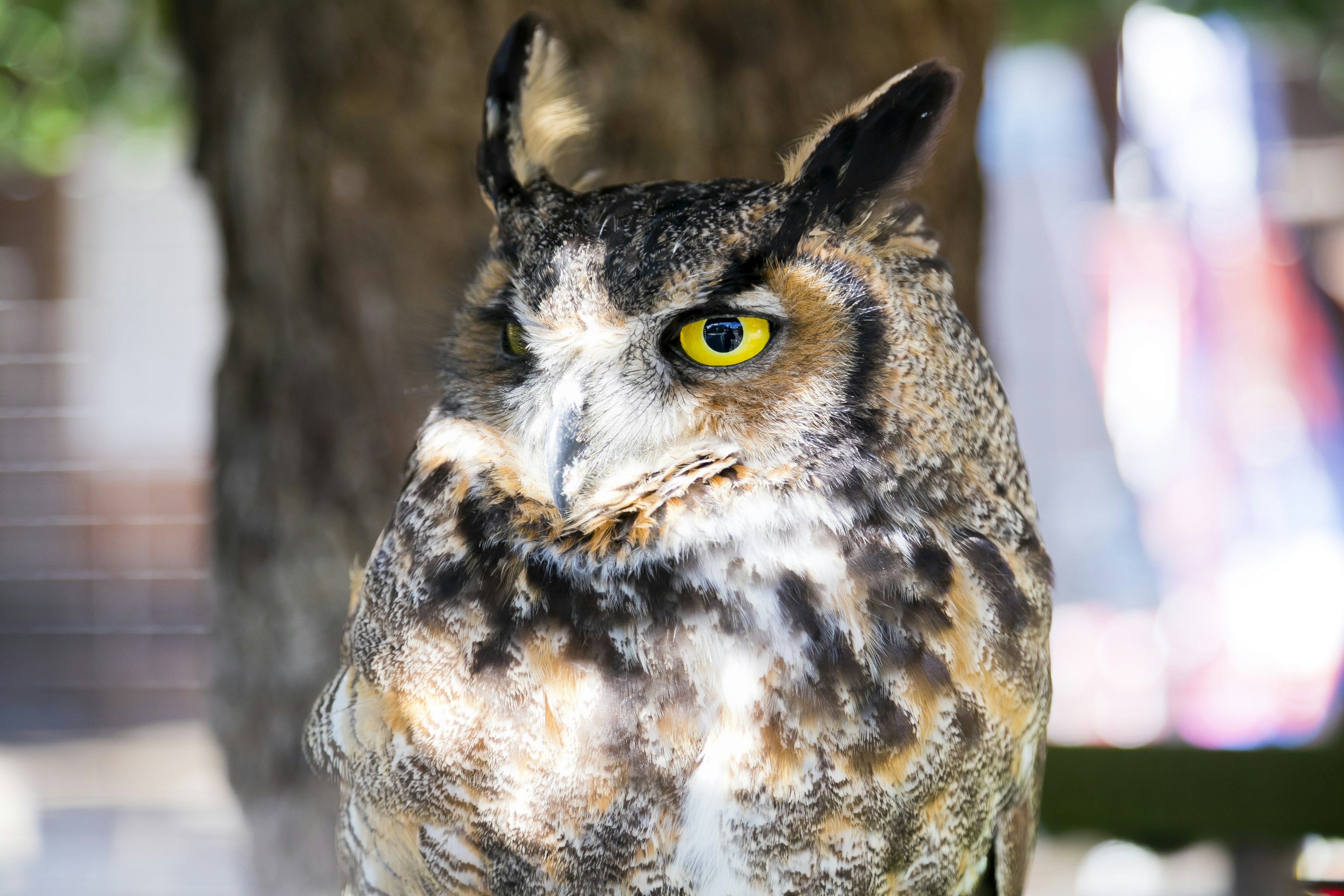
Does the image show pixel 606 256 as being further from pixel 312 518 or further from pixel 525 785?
pixel 312 518

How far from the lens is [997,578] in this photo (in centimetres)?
75

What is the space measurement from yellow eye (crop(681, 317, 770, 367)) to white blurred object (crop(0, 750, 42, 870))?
82 centimetres

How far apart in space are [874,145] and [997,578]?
0.30 m

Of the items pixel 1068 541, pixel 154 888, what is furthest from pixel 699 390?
pixel 1068 541

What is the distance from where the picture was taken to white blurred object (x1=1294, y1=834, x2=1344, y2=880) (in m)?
1.33

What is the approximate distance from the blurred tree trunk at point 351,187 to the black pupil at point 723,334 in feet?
2.74

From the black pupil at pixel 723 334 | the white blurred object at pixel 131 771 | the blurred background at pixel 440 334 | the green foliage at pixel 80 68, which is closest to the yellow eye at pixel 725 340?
the black pupil at pixel 723 334

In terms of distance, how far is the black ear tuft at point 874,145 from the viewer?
684mm

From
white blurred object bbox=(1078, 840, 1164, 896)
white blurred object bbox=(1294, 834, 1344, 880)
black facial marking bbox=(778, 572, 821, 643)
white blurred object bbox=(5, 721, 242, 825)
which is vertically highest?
black facial marking bbox=(778, 572, 821, 643)

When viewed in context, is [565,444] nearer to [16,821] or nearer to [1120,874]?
[1120,874]

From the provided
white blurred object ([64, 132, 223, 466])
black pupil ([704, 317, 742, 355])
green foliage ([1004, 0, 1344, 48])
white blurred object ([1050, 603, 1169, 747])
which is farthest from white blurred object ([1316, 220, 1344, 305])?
white blurred object ([64, 132, 223, 466])

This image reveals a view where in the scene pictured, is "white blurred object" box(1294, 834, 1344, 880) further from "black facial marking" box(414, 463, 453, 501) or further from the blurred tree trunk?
"black facial marking" box(414, 463, 453, 501)

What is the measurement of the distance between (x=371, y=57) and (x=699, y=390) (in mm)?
1102

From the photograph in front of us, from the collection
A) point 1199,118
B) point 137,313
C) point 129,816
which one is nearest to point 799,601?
point 129,816
